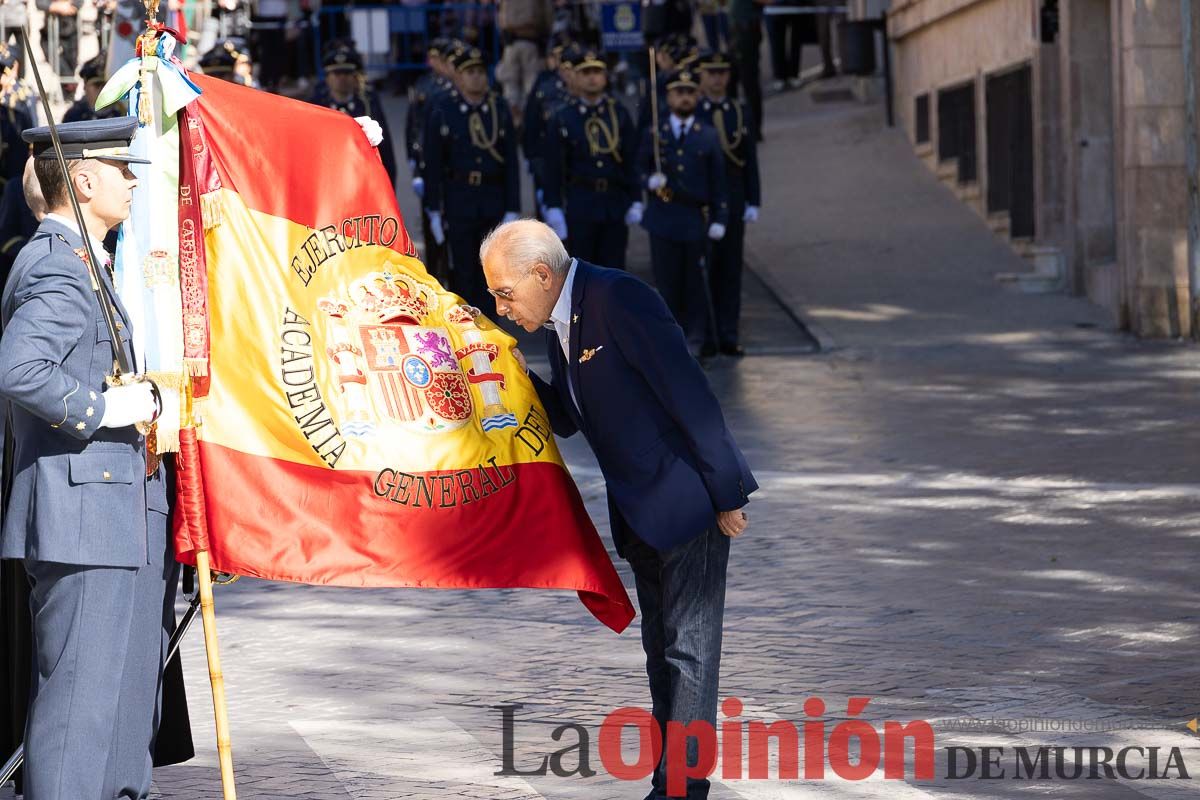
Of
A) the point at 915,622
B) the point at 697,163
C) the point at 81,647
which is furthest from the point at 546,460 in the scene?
the point at 697,163

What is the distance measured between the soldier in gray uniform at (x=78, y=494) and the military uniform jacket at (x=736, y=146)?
34.9 feet

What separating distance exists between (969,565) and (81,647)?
4631 mm

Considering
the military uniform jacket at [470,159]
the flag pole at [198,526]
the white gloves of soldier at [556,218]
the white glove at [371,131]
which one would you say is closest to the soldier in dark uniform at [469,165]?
the military uniform jacket at [470,159]

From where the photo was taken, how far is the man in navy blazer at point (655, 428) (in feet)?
18.5

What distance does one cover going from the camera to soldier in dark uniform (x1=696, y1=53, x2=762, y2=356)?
52.2 feet

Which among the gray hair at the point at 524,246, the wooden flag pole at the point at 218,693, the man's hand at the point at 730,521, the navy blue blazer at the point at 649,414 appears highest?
the gray hair at the point at 524,246

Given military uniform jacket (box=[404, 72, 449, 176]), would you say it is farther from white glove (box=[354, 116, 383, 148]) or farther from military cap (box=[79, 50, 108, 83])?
white glove (box=[354, 116, 383, 148])

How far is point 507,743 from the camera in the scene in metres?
6.53

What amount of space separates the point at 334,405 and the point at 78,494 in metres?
0.89

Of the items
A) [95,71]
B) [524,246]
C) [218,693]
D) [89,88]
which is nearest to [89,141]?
[524,246]

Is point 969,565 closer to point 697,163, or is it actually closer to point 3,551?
point 3,551

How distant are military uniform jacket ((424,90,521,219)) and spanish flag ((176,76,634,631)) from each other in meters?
10.3

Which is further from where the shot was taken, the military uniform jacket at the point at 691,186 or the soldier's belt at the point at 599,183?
the soldier's belt at the point at 599,183

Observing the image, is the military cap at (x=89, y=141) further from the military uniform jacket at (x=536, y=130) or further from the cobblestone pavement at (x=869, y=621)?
the military uniform jacket at (x=536, y=130)
